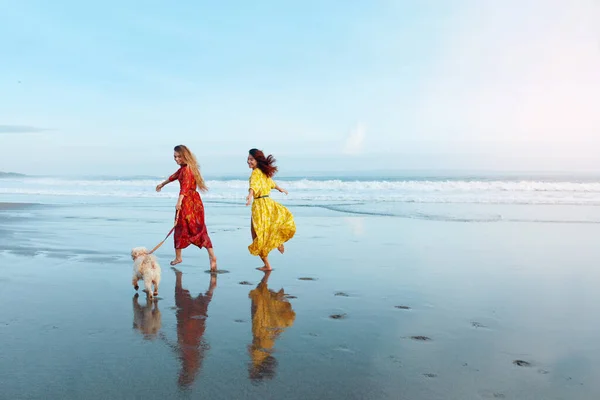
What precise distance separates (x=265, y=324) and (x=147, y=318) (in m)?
1.13

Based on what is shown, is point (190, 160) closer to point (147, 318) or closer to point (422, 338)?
point (147, 318)

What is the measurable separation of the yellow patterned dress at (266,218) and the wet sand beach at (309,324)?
426 mm

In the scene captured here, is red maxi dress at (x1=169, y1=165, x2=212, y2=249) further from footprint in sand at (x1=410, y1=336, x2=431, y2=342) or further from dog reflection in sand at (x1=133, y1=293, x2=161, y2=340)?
footprint in sand at (x1=410, y1=336, x2=431, y2=342)

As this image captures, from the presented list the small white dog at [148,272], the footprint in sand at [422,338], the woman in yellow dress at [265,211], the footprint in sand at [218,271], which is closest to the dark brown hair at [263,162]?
the woman in yellow dress at [265,211]

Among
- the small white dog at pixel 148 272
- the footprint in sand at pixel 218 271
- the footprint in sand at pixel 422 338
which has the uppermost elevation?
the small white dog at pixel 148 272

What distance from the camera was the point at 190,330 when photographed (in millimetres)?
4863

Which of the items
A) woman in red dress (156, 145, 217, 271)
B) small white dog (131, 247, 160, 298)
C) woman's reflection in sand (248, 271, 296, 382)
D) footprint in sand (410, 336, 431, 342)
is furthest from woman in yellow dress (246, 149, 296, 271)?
footprint in sand (410, 336, 431, 342)

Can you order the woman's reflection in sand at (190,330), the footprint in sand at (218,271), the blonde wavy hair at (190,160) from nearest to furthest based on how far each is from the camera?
the woman's reflection in sand at (190,330) → the footprint in sand at (218,271) → the blonde wavy hair at (190,160)

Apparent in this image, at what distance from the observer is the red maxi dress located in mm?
8387

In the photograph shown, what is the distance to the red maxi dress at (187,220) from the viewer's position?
839 cm

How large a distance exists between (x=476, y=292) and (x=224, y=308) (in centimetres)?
292

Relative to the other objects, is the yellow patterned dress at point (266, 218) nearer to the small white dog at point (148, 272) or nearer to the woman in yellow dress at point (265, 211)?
the woman in yellow dress at point (265, 211)

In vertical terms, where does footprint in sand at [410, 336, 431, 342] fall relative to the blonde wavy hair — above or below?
below

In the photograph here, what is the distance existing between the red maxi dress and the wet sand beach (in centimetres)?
41
